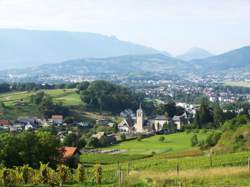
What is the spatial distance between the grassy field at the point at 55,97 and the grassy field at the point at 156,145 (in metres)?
44.8

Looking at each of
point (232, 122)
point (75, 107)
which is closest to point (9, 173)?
point (232, 122)

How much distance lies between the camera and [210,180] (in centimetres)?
2067

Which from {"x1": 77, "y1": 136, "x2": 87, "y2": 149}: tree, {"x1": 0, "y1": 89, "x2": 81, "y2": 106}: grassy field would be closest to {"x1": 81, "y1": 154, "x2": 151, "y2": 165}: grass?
{"x1": 77, "y1": 136, "x2": 87, "y2": 149}: tree

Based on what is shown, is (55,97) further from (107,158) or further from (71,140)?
(107,158)

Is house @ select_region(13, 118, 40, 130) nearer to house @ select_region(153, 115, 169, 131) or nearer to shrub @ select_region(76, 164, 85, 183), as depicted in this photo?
house @ select_region(153, 115, 169, 131)

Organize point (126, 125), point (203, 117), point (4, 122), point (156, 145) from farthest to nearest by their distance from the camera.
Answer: point (126, 125), point (4, 122), point (203, 117), point (156, 145)

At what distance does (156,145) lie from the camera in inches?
2382

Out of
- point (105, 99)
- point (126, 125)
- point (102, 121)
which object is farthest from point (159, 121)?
point (105, 99)

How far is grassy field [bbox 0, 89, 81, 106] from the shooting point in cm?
10960

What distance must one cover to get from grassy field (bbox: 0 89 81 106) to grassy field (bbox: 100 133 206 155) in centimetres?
4477

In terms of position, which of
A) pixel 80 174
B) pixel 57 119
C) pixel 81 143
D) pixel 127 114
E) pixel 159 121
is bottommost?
pixel 127 114

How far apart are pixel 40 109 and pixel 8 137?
246 ft

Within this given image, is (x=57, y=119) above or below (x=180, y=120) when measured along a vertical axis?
below

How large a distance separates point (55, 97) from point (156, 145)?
62811 millimetres
